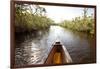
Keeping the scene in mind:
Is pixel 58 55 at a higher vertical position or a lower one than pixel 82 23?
lower

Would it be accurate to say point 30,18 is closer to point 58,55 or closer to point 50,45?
point 50,45

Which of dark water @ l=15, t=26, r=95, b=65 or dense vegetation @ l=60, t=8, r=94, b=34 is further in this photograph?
dense vegetation @ l=60, t=8, r=94, b=34

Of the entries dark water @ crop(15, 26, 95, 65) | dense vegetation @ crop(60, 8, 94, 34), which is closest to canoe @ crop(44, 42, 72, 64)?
dark water @ crop(15, 26, 95, 65)

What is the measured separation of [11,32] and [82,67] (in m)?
0.95

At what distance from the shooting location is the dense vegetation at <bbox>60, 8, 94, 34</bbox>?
223 cm

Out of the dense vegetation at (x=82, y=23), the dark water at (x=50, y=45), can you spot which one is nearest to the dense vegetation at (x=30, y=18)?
the dark water at (x=50, y=45)

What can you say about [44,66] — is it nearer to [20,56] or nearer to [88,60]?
[20,56]

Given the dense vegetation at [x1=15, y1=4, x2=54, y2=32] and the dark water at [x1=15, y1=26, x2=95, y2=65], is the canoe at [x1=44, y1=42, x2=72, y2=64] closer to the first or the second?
the dark water at [x1=15, y1=26, x2=95, y2=65]

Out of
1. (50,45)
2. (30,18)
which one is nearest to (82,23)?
(50,45)

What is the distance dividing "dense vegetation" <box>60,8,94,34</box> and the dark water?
2.2 inches

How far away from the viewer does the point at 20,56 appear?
2033mm

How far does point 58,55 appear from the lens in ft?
7.14

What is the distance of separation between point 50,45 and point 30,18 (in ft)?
1.24
